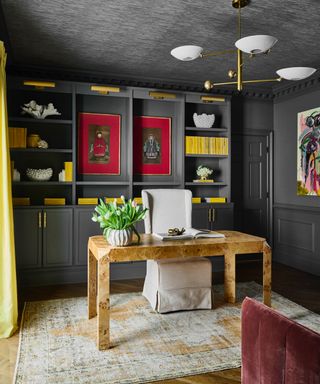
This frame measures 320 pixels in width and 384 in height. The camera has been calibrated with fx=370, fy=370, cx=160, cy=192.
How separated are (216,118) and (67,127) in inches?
84.2

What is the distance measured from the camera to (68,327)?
3029 mm

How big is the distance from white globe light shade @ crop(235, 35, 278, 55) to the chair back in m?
1.67

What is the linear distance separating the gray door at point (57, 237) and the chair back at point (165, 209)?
1280 mm

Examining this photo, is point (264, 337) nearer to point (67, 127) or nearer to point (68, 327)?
point (68, 327)

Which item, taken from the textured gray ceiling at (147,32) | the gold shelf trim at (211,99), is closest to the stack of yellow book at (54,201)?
the textured gray ceiling at (147,32)

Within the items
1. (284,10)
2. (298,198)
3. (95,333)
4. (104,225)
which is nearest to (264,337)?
(104,225)

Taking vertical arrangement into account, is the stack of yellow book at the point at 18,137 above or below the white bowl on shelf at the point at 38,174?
above

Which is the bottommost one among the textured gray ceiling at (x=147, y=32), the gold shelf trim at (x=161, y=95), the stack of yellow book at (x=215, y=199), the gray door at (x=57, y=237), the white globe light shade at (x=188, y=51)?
the gray door at (x=57, y=237)

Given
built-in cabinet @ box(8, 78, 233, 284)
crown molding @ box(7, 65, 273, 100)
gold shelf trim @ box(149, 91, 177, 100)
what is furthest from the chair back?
crown molding @ box(7, 65, 273, 100)

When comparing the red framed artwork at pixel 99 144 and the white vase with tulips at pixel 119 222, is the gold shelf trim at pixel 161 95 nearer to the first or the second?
the red framed artwork at pixel 99 144

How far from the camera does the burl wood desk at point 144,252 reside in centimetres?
262

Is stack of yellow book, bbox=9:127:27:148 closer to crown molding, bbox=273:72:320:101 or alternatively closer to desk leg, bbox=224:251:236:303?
desk leg, bbox=224:251:236:303

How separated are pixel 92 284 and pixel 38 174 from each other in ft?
6.03

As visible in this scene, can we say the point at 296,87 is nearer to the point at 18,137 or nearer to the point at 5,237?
the point at 18,137
